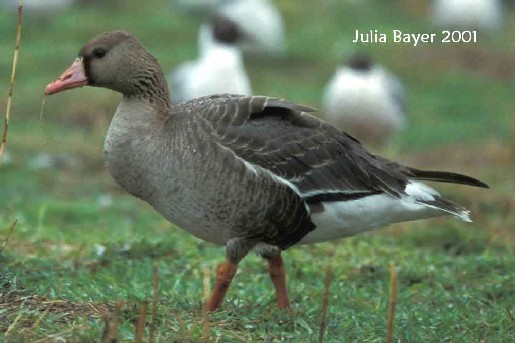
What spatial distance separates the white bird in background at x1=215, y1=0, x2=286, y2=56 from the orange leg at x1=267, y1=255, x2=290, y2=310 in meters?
13.6

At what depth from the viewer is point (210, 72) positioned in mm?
14750

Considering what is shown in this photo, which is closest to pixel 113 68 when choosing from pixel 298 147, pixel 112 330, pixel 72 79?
pixel 72 79

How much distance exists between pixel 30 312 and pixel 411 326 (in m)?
1.97

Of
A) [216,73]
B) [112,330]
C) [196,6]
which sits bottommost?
[112,330]

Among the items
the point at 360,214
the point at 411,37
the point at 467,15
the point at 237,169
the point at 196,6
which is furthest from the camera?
the point at 467,15

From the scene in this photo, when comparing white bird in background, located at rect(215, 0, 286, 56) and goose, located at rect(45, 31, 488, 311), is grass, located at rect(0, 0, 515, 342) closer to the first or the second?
goose, located at rect(45, 31, 488, 311)

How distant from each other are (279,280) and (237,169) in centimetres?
75

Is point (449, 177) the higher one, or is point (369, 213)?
point (449, 177)

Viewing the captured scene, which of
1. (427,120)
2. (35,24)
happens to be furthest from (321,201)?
(35,24)

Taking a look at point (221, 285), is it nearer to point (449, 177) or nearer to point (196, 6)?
point (449, 177)

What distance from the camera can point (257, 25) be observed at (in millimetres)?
20250

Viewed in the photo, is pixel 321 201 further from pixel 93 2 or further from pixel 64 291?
pixel 93 2

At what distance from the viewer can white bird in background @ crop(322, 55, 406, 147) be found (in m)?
15.6

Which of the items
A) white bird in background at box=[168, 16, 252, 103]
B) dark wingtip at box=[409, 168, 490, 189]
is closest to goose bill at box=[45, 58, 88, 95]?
dark wingtip at box=[409, 168, 490, 189]
